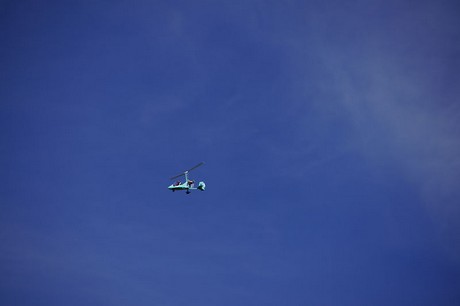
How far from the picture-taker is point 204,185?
12119 centimetres

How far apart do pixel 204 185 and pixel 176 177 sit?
912 cm

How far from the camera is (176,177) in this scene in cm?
11600
